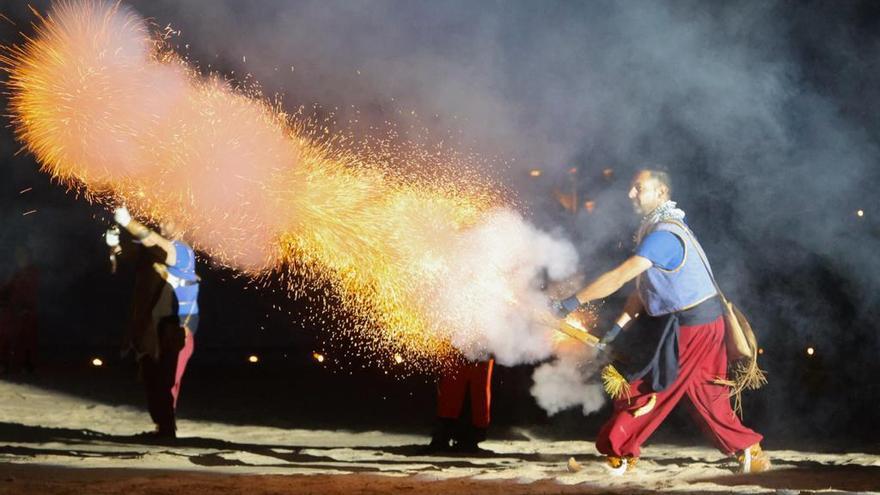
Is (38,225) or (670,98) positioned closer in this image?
(670,98)

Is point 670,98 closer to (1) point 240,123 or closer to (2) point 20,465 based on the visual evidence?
(1) point 240,123

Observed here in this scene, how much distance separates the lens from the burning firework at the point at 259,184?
725 cm

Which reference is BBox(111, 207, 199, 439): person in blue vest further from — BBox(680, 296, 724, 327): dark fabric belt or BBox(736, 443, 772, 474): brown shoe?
BBox(736, 443, 772, 474): brown shoe

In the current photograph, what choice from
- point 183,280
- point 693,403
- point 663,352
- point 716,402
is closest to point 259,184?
point 183,280

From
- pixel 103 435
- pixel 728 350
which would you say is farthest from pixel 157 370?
pixel 728 350

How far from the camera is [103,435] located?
25.6 feet

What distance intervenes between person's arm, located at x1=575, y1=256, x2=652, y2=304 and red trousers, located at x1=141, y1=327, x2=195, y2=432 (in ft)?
10.6

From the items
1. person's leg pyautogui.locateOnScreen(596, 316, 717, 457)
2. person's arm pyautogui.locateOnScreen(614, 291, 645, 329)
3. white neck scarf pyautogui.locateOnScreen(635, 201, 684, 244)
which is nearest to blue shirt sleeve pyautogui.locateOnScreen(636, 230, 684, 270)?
white neck scarf pyautogui.locateOnScreen(635, 201, 684, 244)

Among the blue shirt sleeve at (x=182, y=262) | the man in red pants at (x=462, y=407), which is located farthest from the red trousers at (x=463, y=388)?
the blue shirt sleeve at (x=182, y=262)

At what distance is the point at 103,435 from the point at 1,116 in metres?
7.81

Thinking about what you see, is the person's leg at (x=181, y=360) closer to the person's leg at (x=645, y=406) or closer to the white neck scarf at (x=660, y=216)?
the person's leg at (x=645, y=406)

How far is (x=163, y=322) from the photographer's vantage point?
735 cm

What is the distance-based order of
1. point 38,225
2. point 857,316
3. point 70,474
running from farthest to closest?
point 38,225
point 857,316
point 70,474

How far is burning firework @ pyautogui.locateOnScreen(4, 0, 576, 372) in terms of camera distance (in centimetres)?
725
